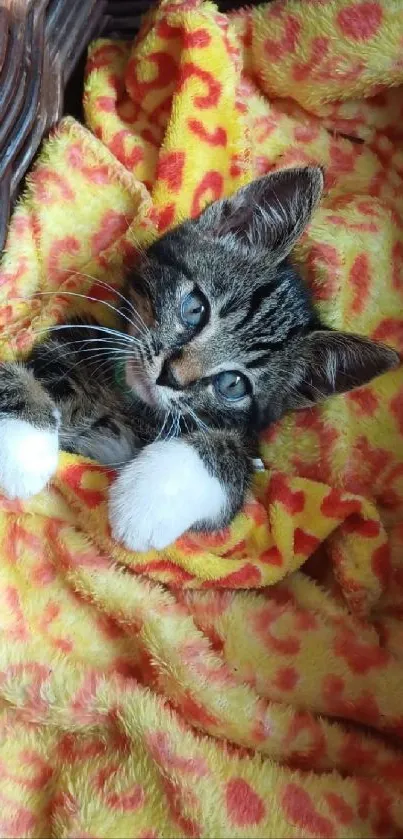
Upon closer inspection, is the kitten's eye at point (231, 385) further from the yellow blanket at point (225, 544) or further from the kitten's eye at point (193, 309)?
the yellow blanket at point (225, 544)

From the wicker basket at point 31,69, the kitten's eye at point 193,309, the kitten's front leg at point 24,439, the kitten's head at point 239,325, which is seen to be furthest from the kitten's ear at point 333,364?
the wicker basket at point 31,69

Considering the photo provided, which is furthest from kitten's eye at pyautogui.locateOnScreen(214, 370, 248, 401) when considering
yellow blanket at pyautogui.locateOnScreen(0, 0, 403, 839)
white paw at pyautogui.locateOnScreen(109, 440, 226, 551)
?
yellow blanket at pyautogui.locateOnScreen(0, 0, 403, 839)

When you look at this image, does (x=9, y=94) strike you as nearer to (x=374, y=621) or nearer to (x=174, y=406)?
(x=174, y=406)

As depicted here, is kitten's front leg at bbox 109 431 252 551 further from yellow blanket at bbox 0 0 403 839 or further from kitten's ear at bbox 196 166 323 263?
Answer: kitten's ear at bbox 196 166 323 263

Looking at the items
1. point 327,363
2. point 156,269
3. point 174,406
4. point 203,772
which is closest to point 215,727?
point 203,772

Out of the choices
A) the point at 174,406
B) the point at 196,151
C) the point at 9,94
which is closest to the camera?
the point at 174,406
